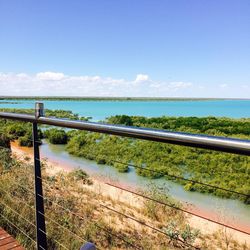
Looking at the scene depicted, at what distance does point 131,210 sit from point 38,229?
493 cm

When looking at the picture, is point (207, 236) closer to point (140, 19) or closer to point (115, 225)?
point (115, 225)

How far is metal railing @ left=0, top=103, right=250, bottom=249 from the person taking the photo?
80 cm

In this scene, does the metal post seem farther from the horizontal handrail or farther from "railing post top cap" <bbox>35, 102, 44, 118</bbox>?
the horizontal handrail

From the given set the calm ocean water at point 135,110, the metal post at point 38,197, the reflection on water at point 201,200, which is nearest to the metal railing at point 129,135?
the metal post at point 38,197

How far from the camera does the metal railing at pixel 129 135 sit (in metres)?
0.80

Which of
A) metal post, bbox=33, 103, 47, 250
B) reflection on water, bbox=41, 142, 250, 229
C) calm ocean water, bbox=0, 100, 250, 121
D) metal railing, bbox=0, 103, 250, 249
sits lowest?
calm ocean water, bbox=0, 100, 250, 121

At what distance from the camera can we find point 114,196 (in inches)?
294

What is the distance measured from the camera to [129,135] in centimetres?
111

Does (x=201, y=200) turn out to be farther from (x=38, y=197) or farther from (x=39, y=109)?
(x=39, y=109)

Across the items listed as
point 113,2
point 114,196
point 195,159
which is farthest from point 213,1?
point 114,196

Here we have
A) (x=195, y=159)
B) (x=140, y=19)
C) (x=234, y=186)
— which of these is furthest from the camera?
(x=140, y=19)

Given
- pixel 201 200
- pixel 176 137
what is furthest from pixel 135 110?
pixel 176 137

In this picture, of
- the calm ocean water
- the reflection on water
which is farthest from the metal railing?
the calm ocean water

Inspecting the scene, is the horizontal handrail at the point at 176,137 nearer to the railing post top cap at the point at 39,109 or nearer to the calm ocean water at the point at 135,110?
the railing post top cap at the point at 39,109
